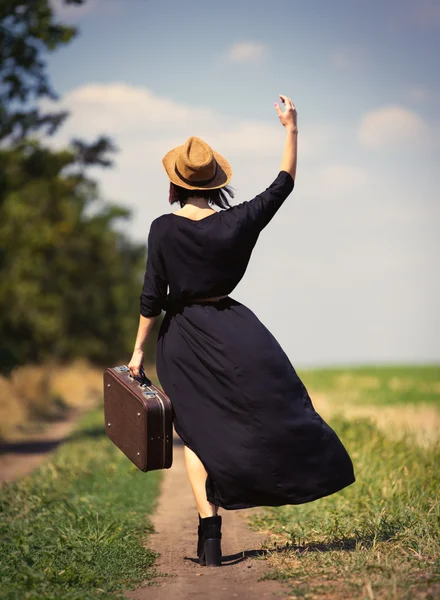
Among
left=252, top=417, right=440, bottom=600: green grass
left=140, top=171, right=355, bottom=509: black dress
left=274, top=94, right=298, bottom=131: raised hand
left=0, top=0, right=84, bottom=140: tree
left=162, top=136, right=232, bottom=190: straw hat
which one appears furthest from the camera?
left=0, top=0, right=84, bottom=140: tree

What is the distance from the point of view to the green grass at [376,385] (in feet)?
96.2

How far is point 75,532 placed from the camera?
6641 mm

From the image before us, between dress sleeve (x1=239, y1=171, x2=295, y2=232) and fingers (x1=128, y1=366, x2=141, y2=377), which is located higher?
dress sleeve (x1=239, y1=171, x2=295, y2=232)

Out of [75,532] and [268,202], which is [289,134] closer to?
[268,202]

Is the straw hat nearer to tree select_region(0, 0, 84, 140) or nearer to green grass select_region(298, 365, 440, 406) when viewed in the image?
tree select_region(0, 0, 84, 140)

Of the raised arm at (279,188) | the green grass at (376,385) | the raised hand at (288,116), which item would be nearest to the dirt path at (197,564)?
the raised arm at (279,188)

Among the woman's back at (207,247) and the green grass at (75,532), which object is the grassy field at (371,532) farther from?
the woman's back at (207,247)

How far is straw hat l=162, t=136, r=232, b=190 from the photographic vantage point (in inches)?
226

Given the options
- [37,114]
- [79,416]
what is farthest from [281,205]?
[79,416]

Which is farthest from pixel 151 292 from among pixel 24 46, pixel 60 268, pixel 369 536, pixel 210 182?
pixel 60 268

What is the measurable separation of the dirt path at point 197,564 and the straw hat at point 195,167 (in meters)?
2.33

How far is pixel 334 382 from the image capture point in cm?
3981

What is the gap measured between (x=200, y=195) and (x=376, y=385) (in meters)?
32.4

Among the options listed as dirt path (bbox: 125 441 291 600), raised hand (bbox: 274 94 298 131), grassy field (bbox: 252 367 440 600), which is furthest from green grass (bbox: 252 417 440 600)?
raised hand (bbox: 274 94 298 131)
